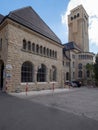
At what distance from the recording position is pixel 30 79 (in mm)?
22922

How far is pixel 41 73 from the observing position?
83.1ft

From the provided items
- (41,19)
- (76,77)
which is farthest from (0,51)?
(76,77)

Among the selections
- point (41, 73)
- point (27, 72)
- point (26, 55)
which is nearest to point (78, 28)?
point (41, 73)

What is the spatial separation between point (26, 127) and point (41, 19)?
2722cm

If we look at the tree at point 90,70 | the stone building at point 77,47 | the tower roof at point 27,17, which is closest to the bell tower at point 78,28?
the stone building at point 77,47

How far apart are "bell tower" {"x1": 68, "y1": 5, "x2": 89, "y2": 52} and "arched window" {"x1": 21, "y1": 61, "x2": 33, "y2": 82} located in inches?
1850

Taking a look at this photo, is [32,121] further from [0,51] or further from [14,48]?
[0,51]

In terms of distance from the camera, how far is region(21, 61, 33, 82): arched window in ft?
70.9

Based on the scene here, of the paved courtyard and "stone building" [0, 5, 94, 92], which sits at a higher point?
"stone building" [0, 5, 94, 92]

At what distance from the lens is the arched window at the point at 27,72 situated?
2162cm

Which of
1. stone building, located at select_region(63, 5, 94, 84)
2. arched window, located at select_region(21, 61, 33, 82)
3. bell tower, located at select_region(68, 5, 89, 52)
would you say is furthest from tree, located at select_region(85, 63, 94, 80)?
arched window, located at select_region(21, 61, 33, 82)

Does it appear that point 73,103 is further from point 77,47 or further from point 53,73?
point 77,47

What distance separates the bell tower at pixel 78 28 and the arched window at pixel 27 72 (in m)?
47.0

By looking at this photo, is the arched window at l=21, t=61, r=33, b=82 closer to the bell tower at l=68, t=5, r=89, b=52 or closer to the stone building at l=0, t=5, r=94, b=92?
the stone building at l=0, t=5, r=94, b=92
